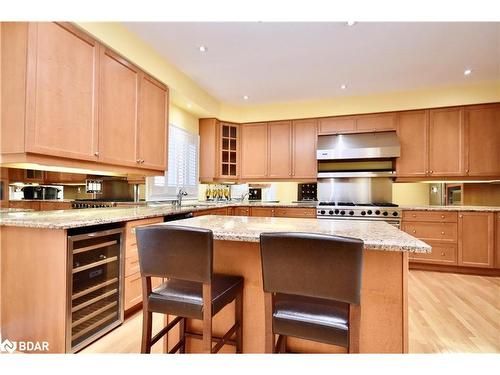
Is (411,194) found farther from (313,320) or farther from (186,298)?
(186,298)

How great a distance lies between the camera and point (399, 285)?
125 centimetres

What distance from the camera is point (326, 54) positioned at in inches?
119

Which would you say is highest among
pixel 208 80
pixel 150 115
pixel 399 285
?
pixel 208 80

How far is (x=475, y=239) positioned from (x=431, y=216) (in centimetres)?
59

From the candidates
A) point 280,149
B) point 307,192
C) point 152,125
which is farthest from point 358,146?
point 152,125

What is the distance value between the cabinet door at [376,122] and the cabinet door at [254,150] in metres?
1.64

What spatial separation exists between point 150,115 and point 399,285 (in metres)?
2.85

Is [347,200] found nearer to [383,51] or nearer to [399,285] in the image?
[383,51]

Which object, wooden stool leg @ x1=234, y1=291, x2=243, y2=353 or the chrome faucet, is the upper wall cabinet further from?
wooden stool leg @ x1=234, y1=291, x2=243, y2=353

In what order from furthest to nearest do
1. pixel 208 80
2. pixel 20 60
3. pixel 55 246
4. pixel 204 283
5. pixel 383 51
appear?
pixel 208 80 → pixel 383 51 → pixel 20 60 → pixel 55 246 → pixel 204 283

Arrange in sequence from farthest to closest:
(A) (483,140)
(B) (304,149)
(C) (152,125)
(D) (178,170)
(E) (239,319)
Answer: (B) (304,149)
(D) (178,170)
(A) (483,140)
(C) (152,125)
(E) (239,319)
